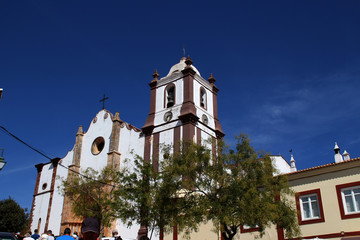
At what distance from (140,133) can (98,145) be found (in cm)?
491

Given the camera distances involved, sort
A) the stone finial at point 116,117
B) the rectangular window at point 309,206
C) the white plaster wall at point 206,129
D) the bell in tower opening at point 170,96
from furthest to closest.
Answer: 1. the stone finial at point 116,117
2. the bell in tower opening at point 170,96
3. the white plaster wall at point 206,129
4. the rectangular window at point 309,206

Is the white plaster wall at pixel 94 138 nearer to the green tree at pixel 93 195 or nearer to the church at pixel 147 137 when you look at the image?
the church at pixel 147 137

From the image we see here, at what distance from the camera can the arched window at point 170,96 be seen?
100 feet

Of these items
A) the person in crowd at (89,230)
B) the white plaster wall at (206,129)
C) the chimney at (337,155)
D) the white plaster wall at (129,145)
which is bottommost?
the person in crowd at (89,230)

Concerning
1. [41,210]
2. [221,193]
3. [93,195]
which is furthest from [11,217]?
[221,193]

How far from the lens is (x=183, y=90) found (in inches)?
1185

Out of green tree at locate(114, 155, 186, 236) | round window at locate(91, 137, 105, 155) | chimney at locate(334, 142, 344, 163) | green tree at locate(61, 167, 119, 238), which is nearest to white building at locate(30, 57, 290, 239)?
round window at locate(91, 137, 105, 155)

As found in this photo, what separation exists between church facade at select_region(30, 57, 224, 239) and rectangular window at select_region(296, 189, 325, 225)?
989cm

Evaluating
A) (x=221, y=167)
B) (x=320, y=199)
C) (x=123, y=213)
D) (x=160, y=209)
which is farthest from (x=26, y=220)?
(x=320, y=199)

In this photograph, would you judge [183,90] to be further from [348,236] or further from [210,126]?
[348,236]

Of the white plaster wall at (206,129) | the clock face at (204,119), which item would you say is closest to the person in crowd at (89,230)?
the white plaster wall at (206,129)

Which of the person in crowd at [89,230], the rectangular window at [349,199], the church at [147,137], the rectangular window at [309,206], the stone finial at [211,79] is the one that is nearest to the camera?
the person in crowd at [89,230]

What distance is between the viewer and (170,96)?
1225 inches

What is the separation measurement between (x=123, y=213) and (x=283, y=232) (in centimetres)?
859
